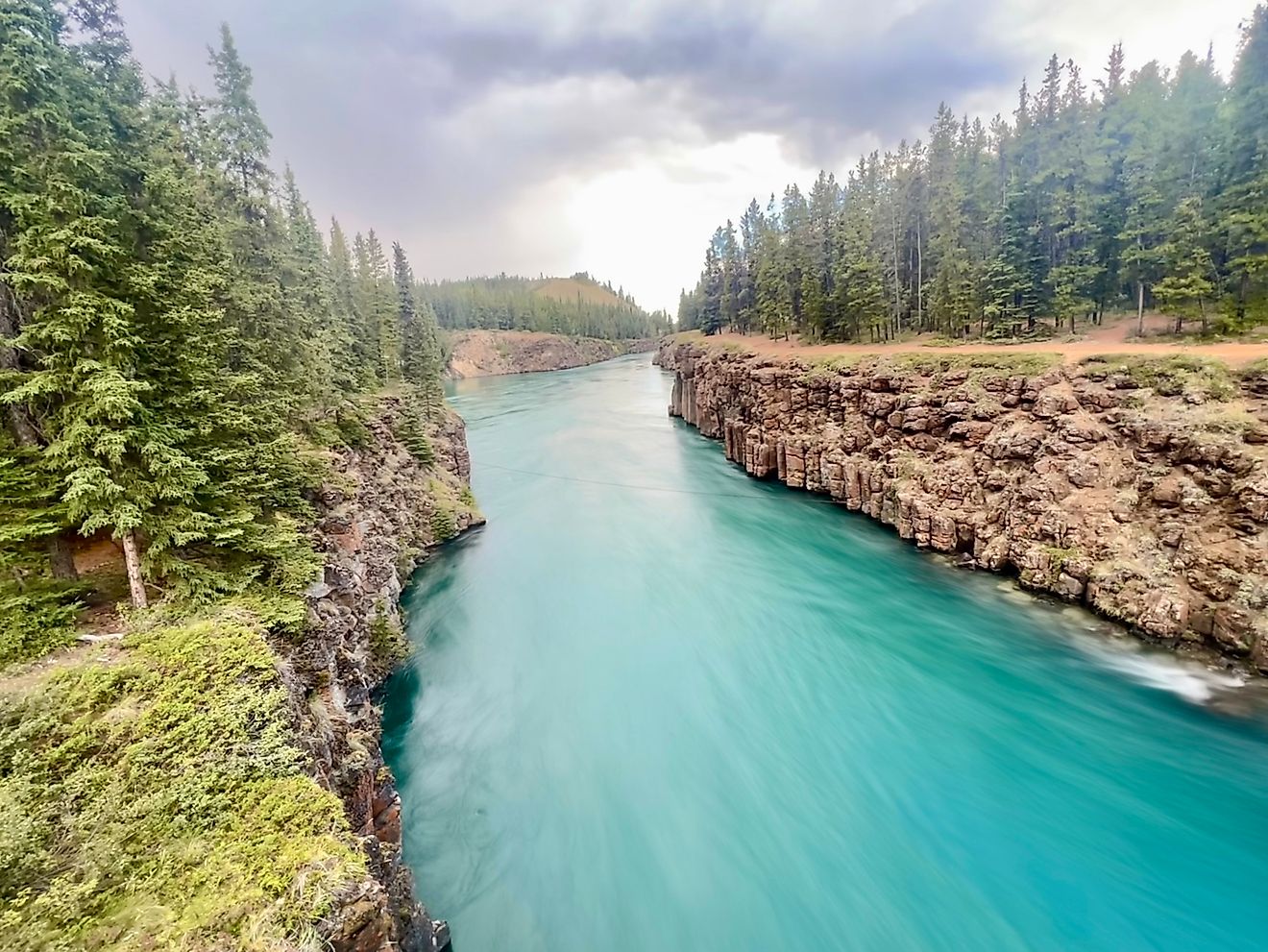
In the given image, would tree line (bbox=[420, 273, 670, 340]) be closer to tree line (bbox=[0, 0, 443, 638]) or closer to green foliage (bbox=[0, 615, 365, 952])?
tree line (bbox=[0, 0, 443, 638])

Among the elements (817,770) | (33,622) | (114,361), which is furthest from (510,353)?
(33,622)

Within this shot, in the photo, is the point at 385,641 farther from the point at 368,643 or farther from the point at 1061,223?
the point at 1061,223

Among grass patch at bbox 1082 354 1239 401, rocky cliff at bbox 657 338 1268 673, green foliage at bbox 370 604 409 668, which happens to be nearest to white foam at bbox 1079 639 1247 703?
rocky cliff at bbox 657 338 1268 673

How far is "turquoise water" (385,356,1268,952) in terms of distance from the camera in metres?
10.0

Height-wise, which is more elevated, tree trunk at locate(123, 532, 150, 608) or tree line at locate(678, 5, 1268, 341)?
tree line at locate(678, 5, 1268, 341)

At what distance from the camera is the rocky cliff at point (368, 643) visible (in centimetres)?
763

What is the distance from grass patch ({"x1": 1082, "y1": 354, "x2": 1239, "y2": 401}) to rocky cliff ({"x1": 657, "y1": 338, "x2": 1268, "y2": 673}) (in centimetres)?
5

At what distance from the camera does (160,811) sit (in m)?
5.87

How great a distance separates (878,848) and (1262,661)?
11.6m

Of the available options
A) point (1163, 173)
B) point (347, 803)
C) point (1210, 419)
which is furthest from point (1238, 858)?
point (1163, 173)

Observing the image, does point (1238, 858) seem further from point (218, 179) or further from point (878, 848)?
point (218, 179)

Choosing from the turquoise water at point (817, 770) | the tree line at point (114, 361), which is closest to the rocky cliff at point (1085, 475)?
the turquoise water at point (817, 770)

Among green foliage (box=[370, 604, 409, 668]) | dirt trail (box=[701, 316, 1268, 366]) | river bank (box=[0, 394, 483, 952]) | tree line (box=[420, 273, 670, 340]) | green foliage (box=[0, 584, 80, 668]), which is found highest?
tree line (box=[420, 273, 670, 340])

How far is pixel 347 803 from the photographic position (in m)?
8.44
